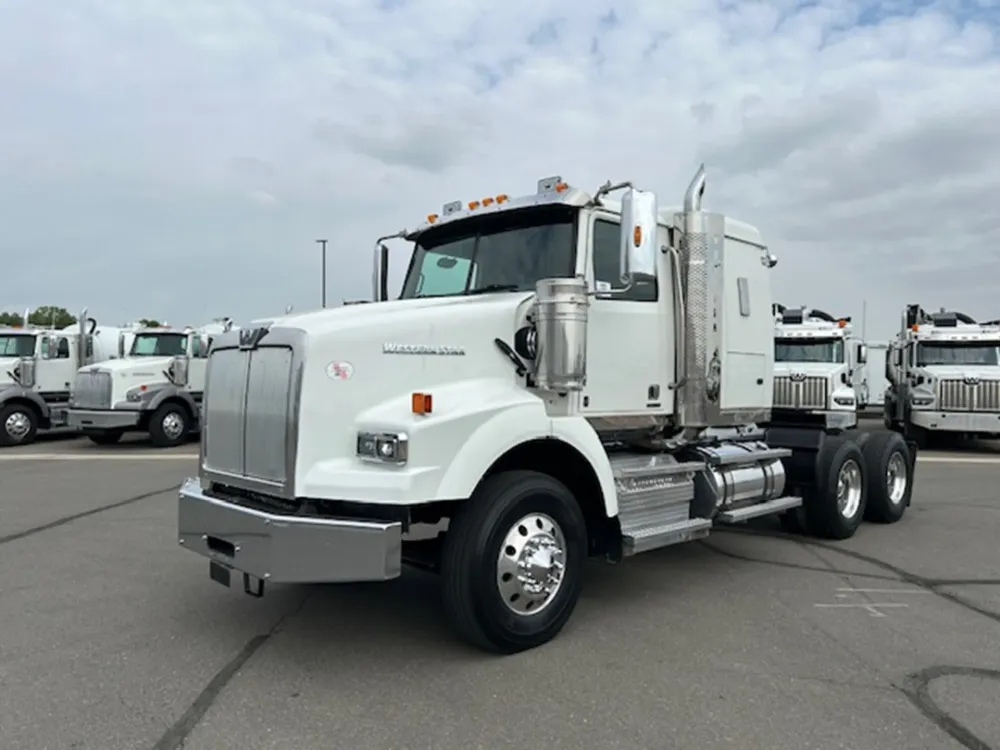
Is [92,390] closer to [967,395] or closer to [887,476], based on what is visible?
[887,476]

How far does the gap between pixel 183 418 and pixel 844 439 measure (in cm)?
1349

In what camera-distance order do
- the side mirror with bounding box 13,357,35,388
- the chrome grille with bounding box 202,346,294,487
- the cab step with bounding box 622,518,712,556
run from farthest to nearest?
the side mirror with bounding box 13,357,35,388 → the cab step with bounding box 622,518,712,556 → the chrome grille with bounding box 202,346,294,487

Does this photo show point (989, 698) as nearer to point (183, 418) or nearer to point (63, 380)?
point (183, 418)

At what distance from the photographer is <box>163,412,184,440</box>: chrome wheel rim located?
1641 centimetres

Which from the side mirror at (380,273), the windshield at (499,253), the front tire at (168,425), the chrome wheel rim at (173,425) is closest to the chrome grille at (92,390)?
the front tire at (168,425)

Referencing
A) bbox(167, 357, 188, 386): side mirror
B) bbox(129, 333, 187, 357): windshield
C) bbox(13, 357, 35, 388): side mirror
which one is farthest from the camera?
bbox(129, 333, 187, 357): windshield

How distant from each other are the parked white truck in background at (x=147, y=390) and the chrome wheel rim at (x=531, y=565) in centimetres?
1292

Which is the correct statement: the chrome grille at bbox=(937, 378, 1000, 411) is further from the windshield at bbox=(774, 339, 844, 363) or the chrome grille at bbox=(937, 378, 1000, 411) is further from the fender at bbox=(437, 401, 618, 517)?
the fender at bbox=(437, 401, 618, 517)

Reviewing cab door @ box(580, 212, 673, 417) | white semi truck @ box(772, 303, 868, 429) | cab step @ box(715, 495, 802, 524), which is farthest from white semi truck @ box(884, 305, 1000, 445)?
cab door @ box(580, 212, 673, 417)

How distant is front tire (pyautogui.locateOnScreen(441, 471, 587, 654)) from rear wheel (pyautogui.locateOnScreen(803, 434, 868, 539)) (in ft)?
Answer: 11.7

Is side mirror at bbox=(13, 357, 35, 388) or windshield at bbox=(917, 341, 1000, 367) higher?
windshield at bbox=(917, 341, 1000, 367)

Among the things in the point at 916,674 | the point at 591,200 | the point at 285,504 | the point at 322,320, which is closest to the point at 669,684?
the point at 916,674

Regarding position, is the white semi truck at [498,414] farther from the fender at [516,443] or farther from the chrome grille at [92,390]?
the chrome grille at [92,390]

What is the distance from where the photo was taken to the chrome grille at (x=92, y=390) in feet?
52.0
